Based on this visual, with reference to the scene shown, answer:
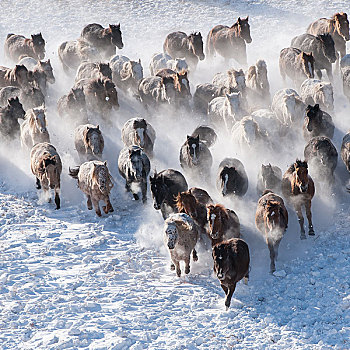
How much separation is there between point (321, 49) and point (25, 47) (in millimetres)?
13925

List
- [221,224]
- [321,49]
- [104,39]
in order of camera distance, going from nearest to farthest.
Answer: [221,224], [321,49], [104,39]

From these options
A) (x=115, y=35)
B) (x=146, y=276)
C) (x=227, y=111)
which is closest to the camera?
(x=146, y=276)

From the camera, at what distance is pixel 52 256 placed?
47.0 feet

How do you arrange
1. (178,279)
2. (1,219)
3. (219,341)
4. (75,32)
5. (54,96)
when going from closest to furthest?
(219,341)
(178,279)
(1,219)
(54,96)
(75,32)

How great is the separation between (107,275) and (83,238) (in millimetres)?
1976

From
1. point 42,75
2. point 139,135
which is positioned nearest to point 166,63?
point 42,75

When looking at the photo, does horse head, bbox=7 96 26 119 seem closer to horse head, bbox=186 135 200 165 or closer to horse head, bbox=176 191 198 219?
horse head, bbox=186 135 200 165

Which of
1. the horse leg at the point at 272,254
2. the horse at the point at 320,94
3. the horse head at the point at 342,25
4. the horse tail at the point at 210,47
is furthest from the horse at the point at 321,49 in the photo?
the horse leg at the point at 272,254

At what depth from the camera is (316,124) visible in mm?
17359

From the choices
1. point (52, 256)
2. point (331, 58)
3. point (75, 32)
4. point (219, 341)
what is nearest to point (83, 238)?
point (52, 256)

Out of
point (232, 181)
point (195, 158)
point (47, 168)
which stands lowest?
point (232, 181)

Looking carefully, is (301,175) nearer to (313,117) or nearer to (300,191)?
(300,191)

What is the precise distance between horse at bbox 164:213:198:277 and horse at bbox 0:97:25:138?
8857mm

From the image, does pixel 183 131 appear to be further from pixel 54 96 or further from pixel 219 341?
Answer: pixel 219 341
